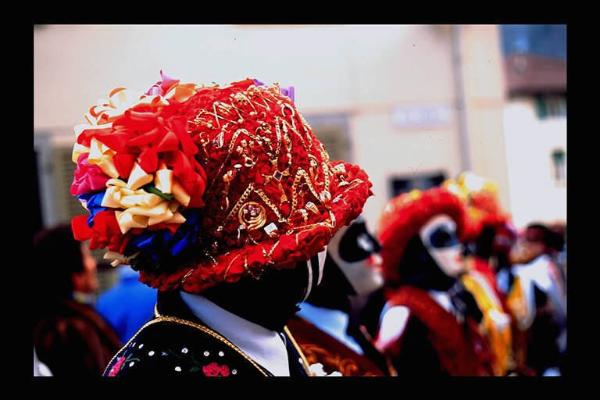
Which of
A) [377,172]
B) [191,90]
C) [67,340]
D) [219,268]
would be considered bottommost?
[377,172]

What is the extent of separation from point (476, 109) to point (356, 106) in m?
1.51

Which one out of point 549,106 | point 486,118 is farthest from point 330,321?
point 549,106

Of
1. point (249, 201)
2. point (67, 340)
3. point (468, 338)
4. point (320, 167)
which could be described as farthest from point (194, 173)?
point (468, 338)

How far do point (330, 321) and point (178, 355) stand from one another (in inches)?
70.6

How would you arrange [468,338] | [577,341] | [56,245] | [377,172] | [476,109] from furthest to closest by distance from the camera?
[476,109]
[377,172]
[468,338]
[56,245]
[577,341]

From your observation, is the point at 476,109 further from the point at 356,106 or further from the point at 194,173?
the point at 194,173

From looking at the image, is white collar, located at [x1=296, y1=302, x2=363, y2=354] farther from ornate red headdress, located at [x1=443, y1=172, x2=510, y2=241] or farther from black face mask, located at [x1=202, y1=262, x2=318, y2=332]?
ornate red headdress, located at [x1=443, y1=172, x2=510, y2=241]

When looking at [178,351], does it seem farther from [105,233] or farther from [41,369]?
[41,369]

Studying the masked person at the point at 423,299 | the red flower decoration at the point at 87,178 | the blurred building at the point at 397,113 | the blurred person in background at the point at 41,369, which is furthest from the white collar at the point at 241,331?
the blurred building at the point at 397,113

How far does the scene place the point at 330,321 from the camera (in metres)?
3.63

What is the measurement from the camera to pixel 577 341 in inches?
96.1

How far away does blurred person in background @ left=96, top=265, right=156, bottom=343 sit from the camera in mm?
3958

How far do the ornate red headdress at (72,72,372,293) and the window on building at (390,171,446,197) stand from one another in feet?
15.3

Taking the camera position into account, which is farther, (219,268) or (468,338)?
(468,338)
